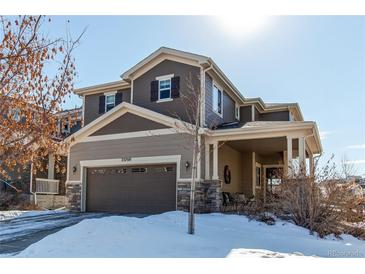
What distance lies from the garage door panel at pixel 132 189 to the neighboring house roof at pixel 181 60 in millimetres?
4275

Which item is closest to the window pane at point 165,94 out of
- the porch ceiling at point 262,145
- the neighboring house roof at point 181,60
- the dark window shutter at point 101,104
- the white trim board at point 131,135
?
the neighboring house roof at point 181,60

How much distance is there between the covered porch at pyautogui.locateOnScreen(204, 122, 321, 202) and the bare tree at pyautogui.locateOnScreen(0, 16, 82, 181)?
6.91 metres

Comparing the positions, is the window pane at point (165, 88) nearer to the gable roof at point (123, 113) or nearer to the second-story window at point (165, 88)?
the second-story window at point (165, 88)

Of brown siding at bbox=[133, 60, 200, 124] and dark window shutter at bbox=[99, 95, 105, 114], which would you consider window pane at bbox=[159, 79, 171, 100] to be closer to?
brown siding at bbox=[133, 60, 200, 124]

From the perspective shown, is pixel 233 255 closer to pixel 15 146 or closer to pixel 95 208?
pixel 15 146

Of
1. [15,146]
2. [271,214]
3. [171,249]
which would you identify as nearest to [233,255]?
[171,249]

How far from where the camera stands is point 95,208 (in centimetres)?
1548

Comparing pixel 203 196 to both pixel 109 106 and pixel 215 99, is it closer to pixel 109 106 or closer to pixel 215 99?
→ pixel 215 99

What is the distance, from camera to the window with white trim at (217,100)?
15789 mm

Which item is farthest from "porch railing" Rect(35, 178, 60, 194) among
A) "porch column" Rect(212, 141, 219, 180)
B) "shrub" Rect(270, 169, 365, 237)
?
"shrub" Rect(270, 169, 365, 237)

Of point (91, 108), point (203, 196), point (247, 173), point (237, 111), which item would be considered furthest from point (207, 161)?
point (91, 108)

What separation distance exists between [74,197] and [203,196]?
589 centimetres

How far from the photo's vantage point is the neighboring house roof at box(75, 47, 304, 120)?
577 inches

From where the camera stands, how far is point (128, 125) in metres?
14.9
